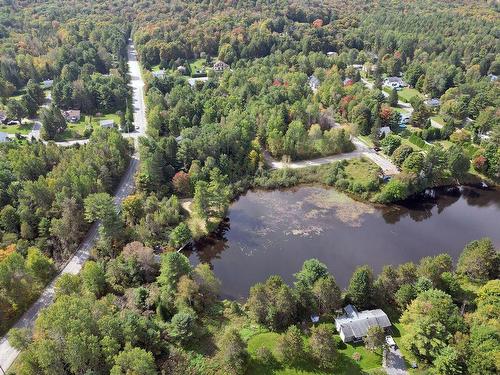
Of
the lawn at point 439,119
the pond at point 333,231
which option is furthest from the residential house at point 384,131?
the pond at point 333,231

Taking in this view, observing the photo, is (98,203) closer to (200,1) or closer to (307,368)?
(307,368)

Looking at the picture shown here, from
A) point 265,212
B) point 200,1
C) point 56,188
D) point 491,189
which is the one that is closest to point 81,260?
point 56,188

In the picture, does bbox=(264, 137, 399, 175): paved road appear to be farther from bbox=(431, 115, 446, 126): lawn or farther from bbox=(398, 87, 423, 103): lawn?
bbox=(398, 87, 423, 103): lawn

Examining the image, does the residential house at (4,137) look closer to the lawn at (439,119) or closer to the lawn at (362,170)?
the lawn at (362,170)

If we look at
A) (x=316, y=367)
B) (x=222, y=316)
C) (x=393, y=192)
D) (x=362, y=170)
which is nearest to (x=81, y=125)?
(x=362, y=170)

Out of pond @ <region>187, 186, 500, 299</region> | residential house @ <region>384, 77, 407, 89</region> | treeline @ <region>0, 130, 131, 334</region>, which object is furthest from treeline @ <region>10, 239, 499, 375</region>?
residential house @ <region>384, 77, 407, 89</region>

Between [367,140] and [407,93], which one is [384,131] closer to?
[367,140]

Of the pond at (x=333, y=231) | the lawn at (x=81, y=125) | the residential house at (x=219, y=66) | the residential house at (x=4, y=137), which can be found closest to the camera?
the pond at (x=333, y=231)
